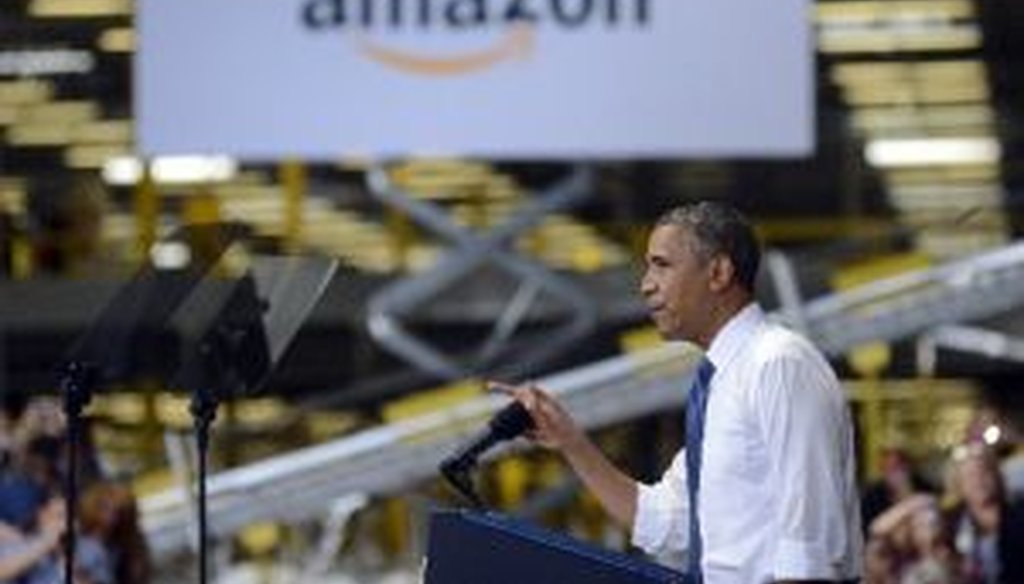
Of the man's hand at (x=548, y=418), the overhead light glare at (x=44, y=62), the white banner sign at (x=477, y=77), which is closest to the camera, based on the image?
the man's hand at (x=548, y=418)

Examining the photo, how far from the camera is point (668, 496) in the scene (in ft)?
20.1

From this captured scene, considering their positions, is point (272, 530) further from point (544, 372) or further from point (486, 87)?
point (486, 87)

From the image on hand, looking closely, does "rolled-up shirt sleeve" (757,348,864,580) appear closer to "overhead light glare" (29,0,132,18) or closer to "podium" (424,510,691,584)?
"podium" (424,510,691,584)

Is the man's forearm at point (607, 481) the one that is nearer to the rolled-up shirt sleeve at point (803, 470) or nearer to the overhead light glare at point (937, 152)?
the rolled-up shirt sleeve at point (803, 470)

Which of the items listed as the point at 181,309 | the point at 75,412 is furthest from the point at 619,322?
the point at 75,412

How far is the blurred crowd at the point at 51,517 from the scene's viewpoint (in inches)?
438

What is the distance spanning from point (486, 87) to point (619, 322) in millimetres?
3713

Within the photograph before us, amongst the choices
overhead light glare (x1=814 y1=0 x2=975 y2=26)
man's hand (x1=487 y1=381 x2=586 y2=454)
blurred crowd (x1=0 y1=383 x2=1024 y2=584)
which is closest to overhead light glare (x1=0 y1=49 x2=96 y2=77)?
overhead light glare (x1=814 y1=0 x2=975 y2=26)

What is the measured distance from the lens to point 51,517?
11117 mm

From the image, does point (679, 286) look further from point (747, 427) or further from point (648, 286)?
point (747, 427)

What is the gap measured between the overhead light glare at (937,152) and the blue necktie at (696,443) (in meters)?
11.9

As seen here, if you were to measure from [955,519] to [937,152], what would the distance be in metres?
6.26

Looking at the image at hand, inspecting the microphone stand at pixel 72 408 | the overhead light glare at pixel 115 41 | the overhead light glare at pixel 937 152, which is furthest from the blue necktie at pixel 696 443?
the overhead light glare at pixel 937 152

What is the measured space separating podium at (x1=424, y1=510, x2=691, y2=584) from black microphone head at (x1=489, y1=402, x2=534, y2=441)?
28 centimetres
